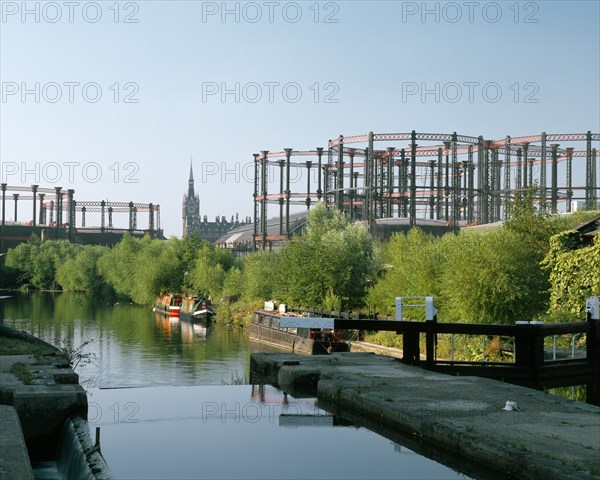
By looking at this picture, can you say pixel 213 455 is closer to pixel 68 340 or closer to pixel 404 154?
pixel 68 340

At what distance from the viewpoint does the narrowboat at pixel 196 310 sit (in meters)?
64.9

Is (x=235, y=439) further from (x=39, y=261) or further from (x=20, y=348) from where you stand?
(x=39, y=261)

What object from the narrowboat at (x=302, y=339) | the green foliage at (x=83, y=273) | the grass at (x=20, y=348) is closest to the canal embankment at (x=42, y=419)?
the grass at (x=20, y=348)

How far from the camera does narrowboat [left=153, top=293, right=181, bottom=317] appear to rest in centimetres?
7025

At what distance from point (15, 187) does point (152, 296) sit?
52.0 meters

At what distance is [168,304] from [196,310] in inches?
318

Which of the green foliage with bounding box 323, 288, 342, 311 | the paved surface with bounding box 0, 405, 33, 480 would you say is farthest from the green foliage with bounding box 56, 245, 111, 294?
the paved surface with bounding box 0, 405, 33, 480

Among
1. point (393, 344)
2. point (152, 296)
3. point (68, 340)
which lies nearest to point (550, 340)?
point (393, 344)

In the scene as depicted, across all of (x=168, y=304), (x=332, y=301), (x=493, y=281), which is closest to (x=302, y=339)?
(x=332, y=301)

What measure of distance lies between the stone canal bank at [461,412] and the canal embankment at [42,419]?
350 cm

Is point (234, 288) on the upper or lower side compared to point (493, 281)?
lower

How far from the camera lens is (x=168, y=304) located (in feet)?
241

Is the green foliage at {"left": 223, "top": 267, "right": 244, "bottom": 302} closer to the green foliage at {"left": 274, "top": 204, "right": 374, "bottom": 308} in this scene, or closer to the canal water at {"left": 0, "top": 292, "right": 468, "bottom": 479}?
the green foliage at {"left": 274, "top": 204, "right": 374, "bottom": 308}

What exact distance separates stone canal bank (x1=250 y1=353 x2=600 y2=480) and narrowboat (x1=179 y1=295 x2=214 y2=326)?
49877mm
